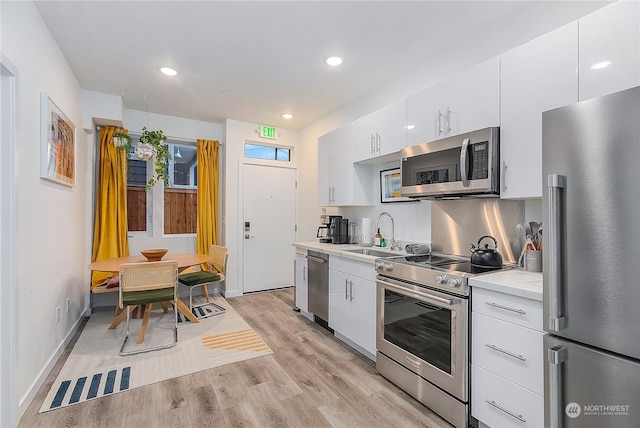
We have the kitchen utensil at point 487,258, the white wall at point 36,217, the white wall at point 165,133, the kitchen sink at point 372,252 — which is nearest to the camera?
the white wall at point 36,217

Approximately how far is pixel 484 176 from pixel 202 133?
427cm

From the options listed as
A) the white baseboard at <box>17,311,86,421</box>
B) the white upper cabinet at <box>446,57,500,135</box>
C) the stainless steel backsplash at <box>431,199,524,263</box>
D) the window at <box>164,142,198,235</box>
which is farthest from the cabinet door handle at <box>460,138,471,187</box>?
the window at <box>164,142,198,235</box>

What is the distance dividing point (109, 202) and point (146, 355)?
7.55 feet

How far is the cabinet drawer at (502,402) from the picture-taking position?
58.8 inches

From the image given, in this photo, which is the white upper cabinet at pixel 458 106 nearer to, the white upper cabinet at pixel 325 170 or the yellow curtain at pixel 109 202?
the white upper cabinet at pixel 325 170

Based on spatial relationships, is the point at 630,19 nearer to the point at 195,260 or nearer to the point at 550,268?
the point at 550,268

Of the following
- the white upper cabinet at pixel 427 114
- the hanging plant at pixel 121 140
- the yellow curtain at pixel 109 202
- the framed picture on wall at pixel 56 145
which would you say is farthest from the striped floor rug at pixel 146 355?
the white upper cabinet at pixel 427 114

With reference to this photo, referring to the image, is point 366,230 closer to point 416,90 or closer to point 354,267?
point 354,267

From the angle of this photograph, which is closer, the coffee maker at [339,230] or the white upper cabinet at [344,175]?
the white upper cabinet at [344,175]

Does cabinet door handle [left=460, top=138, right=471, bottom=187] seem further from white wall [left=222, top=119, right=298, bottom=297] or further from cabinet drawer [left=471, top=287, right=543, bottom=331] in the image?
white wall [left=222, top=119, right=298, bottom=297]

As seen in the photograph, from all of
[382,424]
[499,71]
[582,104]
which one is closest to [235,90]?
[499,71]

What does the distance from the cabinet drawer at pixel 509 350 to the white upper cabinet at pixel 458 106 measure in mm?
1274

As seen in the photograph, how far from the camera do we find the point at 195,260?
141 inches

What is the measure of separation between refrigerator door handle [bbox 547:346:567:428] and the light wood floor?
74cm
